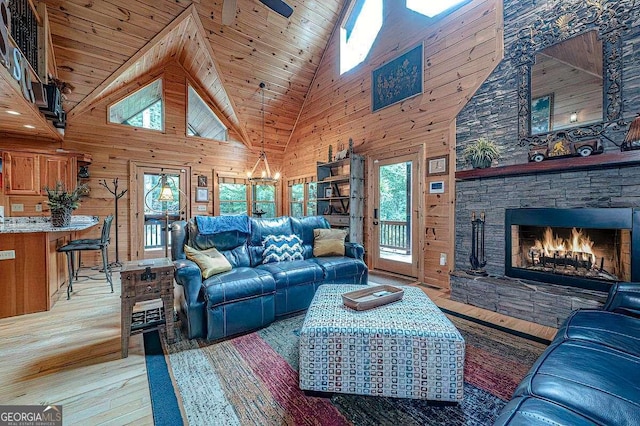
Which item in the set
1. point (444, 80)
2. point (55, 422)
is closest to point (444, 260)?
point (444, 80)

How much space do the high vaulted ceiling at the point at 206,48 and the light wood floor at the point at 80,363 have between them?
12.7 ft

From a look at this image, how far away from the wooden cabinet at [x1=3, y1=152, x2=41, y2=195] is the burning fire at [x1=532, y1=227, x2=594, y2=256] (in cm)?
755

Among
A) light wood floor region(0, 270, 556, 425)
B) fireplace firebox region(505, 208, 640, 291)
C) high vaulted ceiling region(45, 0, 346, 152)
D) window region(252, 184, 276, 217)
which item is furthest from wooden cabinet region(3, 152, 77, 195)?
fireplace firebox region(505, 208, 640, 291)

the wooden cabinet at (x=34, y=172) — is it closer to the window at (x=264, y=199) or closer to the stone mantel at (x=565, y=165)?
the window at (x=264, y=199)

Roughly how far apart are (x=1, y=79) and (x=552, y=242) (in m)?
5.55

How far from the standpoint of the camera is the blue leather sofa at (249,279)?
234cm

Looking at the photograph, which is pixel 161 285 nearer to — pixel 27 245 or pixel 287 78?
pixel 27 245

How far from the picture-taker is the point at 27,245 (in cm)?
289

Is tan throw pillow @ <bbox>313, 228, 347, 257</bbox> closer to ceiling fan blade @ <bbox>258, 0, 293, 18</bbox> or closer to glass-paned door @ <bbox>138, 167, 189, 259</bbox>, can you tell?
ceiling fan blade @ <bbox>258, 0, 293, 18</bbox>

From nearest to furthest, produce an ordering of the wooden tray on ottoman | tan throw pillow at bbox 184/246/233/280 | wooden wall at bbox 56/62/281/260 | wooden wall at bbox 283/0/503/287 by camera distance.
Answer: the wooden tray on ottoman, tan throw pillow at bbox 184/246/233/280, wooden wall at bbox 283/0/503/287, wooden wall at bbox 56/62/281/260

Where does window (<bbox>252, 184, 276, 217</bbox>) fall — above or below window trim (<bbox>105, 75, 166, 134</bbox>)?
below

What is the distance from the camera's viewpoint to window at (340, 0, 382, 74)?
508 cm

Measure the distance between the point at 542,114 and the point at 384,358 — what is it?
3.19m

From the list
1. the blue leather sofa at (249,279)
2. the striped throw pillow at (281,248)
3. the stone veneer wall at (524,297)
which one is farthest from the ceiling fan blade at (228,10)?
the stone veneer wall at (524,297)
